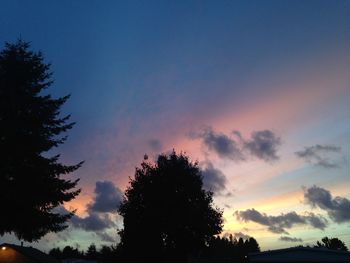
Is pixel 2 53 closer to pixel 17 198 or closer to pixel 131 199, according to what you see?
pixel 17 198

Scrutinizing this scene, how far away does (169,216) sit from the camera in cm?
4412

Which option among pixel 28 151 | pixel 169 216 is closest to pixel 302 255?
pixel 169 216

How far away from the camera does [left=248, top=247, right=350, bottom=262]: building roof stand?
4162 centimetres

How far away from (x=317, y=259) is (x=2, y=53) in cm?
3979

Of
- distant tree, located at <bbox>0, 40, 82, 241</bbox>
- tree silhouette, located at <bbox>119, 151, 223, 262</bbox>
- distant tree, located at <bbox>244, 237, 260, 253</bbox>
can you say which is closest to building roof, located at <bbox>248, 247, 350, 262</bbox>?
tree silhouette, located at <bbox>119, 151, 223, 262</bbox>

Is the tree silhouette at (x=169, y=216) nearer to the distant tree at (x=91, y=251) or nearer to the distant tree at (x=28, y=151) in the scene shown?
the distant tree at (x=28, y=151)

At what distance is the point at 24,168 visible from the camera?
2320 centimetres

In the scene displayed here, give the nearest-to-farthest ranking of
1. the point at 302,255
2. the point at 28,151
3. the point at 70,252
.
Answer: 1. the point at 28,151
2. the point at 302,255
3. the point at 70,252

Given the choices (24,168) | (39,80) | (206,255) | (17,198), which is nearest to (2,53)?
(39,80)

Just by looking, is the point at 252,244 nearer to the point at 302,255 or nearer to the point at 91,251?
the point at 91,251

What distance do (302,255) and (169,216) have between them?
664 inches

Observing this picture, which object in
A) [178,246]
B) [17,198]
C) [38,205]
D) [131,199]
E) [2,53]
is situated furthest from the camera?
[131,199]

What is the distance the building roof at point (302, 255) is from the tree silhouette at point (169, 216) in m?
7.10

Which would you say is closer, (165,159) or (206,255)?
(206,255)
